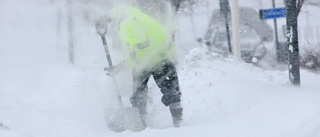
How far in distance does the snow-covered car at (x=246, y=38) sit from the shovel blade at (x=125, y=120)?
8723mm

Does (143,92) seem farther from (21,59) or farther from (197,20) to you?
(197,20)

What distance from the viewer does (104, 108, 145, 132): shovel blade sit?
225 inches

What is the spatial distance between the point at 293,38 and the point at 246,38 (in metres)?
9.39

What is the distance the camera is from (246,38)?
16.6 meters

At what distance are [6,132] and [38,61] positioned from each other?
1171cm

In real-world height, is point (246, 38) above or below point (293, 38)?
below

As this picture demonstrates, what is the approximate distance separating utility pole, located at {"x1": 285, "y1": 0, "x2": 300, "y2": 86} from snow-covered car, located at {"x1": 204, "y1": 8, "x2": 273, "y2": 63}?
679 cm

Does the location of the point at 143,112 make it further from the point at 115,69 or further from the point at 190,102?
the point at 190,102

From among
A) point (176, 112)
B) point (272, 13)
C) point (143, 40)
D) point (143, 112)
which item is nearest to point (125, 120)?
point (143, 112)

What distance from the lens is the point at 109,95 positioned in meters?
7.42

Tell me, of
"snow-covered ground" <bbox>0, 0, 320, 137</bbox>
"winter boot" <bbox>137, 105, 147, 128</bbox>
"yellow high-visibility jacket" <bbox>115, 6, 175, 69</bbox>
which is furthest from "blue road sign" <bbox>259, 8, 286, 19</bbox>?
"yellow high-visibility jacket" <bbox>115, 6, 175, 69</bbox>

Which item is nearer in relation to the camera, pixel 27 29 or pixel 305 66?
pixel 305 66

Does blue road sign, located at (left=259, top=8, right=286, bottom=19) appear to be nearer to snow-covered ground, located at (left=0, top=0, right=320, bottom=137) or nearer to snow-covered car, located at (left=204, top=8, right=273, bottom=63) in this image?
snow-covered ground, located at (left=0, top=0, right=320, bottom=137)

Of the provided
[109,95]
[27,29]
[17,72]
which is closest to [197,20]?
[27,29]
